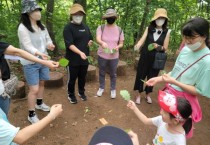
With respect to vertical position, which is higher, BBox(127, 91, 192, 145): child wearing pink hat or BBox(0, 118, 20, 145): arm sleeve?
BBox(0, 118, 20, 145): arm sleeve

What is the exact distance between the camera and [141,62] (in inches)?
171

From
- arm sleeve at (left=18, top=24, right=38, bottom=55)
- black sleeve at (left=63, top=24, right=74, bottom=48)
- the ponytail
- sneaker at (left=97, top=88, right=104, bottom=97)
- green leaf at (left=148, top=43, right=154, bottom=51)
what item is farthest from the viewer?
sneaker at (left=97, top=88, right=104, bottom=97)

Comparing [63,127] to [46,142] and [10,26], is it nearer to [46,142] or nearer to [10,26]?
[46,142]

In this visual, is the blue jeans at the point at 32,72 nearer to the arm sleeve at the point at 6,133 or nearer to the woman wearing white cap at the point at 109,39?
the woman wearing white cap at the point at 109,39

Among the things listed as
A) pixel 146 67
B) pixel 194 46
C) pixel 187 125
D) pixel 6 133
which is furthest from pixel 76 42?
pixel 6 133

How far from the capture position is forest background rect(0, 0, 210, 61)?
5.82 meters

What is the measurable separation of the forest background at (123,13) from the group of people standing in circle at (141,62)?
7.57 feet

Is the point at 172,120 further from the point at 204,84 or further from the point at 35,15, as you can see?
the point at 35,15

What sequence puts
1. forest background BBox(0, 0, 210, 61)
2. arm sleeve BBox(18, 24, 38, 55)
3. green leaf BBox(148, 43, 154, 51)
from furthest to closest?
forest background BBox(0, 0, 210, 61) < green leaf BBox(148, 43, 154, 51) < arm sleeve BBox(18, 24, 38, 55)

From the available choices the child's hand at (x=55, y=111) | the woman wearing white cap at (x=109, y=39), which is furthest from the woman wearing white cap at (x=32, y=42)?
the child's hand at (x=55, y=111)

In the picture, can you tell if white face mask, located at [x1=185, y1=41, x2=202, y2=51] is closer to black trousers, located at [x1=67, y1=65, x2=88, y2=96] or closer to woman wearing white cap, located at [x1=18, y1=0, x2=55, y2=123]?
woman wearing white cap, located at [x1=18, y1=0, x2=55, y2=123]

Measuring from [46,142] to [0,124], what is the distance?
2.00 meters

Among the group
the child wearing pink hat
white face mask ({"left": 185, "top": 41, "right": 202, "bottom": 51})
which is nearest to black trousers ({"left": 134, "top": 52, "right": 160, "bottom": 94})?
white face mask ({"left": 185, "top": 41, "right": 202, "bottom": 51})

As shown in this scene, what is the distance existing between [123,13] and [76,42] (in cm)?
360
